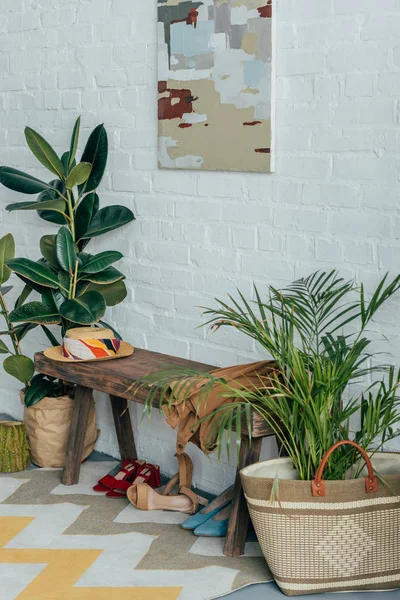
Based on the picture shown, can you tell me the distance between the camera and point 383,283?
2484 millimetres

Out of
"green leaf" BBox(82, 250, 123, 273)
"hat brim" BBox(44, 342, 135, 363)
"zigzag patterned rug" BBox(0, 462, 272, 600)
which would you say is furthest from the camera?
"green leaf" BBox(82, 250, 123, 273)

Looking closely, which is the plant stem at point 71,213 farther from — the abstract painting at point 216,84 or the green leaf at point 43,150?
the abstract painting at point 216,84

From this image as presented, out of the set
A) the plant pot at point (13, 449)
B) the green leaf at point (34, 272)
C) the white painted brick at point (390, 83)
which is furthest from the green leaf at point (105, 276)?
the white painted brick at point (390, 83)

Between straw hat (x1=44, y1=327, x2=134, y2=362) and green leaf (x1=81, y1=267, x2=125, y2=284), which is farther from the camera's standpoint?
green leaf (x1=81, y1=267, x2=125, y2=284)

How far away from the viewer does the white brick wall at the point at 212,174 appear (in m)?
2.50

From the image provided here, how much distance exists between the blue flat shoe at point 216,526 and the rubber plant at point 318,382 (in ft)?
1.20

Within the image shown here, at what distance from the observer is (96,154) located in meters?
3.25

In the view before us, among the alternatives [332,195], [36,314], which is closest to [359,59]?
[332,195]

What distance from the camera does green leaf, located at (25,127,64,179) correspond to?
3139 mm

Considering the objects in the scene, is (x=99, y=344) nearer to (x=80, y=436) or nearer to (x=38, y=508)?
(x=80, y=436)

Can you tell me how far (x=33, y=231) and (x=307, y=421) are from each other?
1863 mm

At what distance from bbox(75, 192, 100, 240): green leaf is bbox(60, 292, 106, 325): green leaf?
32 cm

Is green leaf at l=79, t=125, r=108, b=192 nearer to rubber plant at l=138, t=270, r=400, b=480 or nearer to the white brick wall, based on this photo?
the white brick wall

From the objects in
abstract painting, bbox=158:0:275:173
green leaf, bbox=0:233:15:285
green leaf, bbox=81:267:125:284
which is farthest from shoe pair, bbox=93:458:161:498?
abstract painting, bbox=158:0:275:173
